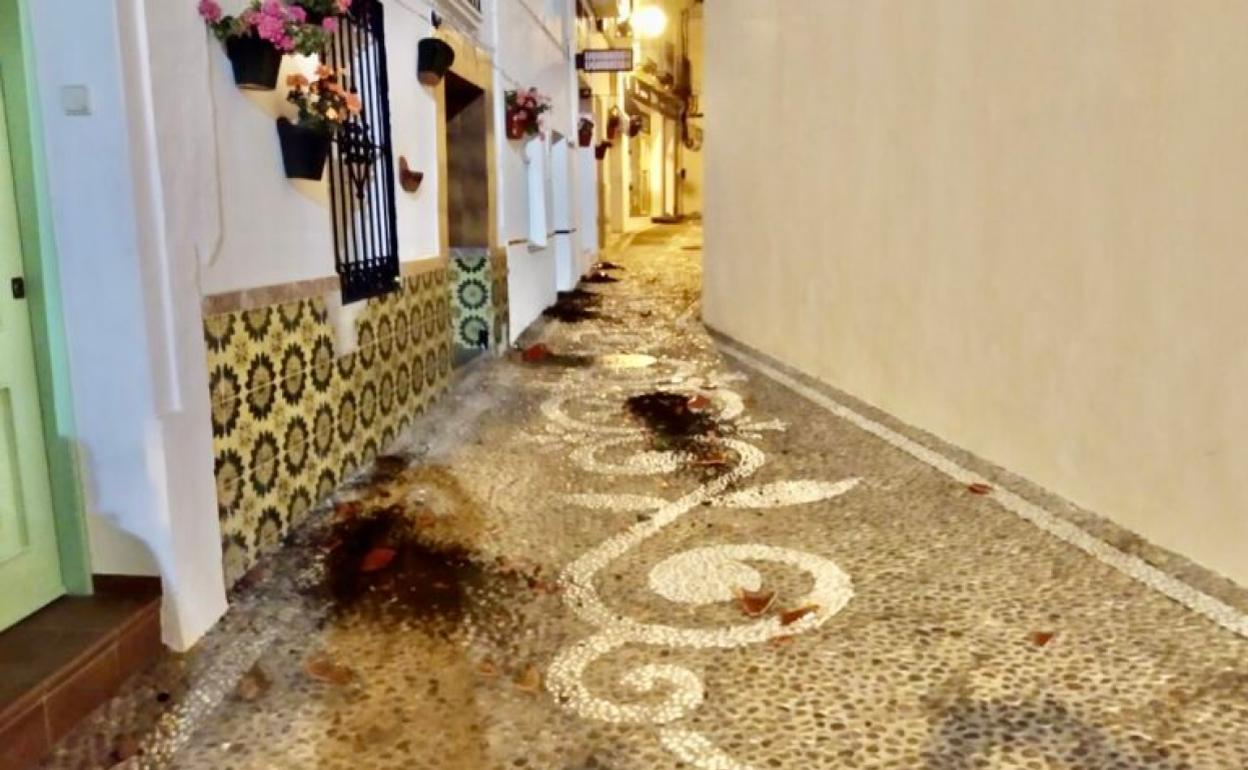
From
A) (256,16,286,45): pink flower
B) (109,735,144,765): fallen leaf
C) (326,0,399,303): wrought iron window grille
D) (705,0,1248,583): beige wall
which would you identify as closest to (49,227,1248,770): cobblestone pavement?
(109,735,144,765): fallen leaf

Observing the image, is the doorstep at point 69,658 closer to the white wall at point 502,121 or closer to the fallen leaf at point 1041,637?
the fallen leaf at point 1041,637

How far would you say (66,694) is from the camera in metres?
1.86

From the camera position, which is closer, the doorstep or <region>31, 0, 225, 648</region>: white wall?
the doorstep

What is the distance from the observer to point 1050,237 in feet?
10.5

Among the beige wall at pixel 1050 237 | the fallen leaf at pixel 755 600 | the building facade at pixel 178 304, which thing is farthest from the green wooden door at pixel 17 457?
the beige wall at pixel 1050 237

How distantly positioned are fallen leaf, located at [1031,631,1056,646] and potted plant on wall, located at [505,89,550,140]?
5595 mm

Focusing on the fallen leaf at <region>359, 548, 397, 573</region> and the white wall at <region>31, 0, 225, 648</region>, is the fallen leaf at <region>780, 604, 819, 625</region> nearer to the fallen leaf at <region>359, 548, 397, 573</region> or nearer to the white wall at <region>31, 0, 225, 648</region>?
the fallen leaf at <region>359, 548, 397, 573</region>

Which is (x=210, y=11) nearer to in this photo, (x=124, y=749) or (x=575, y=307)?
(x=124, y=749)

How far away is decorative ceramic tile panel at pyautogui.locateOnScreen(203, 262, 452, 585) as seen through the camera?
2600 mm

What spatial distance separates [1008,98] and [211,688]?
3.19m

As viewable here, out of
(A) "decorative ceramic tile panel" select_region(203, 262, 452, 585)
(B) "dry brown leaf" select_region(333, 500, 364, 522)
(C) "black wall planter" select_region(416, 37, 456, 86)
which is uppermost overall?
(C) "black wall planter" select_region(416, 37, 456, 86)

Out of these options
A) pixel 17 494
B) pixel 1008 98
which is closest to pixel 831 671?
pixel 17 494

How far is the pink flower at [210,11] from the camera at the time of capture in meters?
2.44

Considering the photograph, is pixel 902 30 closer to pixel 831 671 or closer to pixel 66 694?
pixel 831 671
